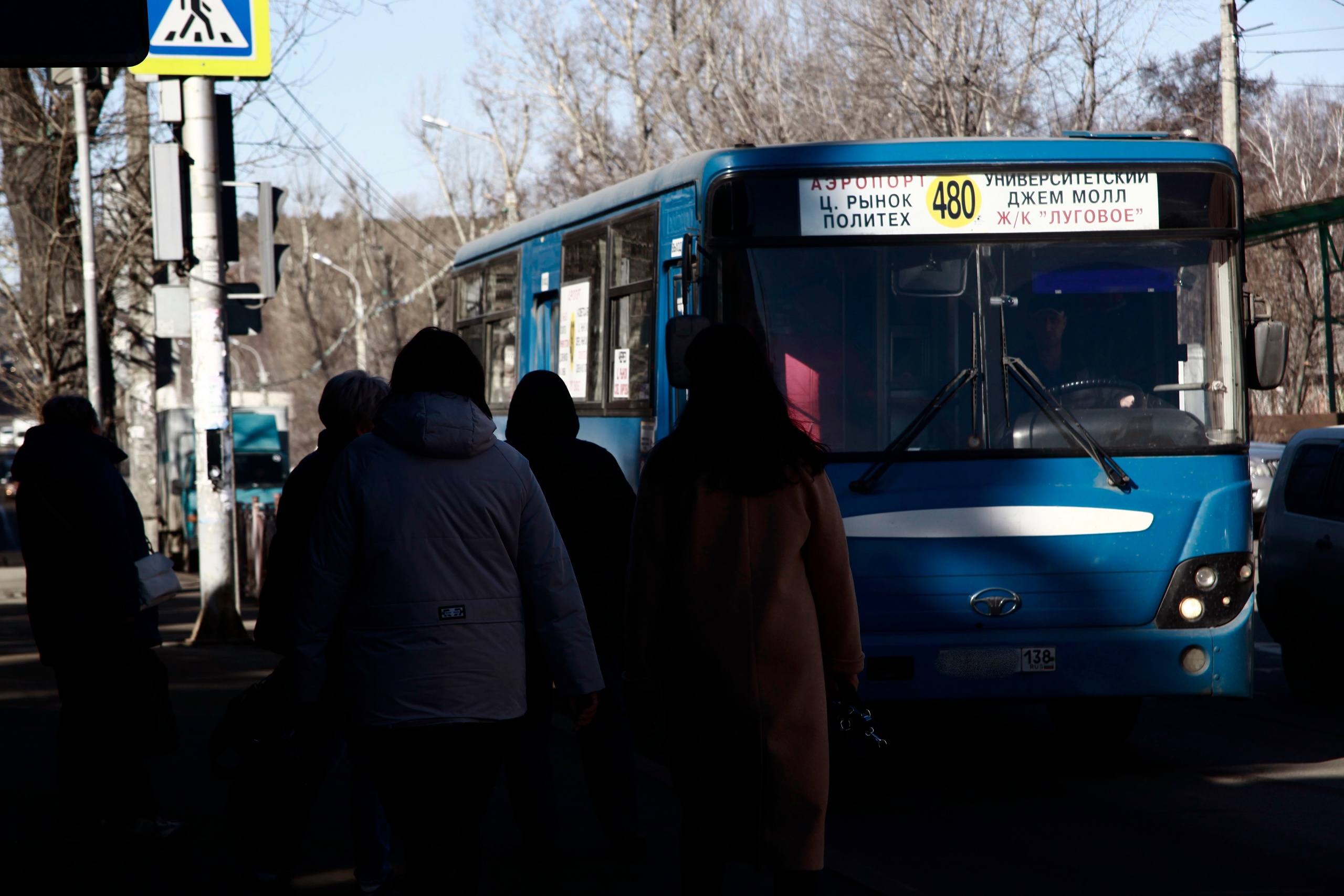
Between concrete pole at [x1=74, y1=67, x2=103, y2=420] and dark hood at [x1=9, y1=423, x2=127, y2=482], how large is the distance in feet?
51.2

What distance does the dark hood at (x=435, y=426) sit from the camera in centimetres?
402

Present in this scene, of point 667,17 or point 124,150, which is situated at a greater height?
point 667,17

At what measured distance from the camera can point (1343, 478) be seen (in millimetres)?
9969

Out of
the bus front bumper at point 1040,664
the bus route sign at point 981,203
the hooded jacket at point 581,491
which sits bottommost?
the bus front bumper at point 1040,664

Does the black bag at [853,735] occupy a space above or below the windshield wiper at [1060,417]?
below

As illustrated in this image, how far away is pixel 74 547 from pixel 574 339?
463 cm

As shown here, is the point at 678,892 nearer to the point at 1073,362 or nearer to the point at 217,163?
the point at 1073,362

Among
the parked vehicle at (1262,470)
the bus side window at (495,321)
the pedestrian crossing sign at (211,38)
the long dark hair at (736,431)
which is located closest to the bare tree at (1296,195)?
the parked vehicle at (1262,470)

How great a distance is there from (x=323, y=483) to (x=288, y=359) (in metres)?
66.8

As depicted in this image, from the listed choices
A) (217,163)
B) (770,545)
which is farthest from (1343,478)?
(217,163)

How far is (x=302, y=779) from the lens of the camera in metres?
4.96

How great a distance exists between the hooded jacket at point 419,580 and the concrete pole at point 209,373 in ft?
28.9

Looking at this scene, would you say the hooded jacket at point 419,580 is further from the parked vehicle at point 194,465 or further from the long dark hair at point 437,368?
the parked vehicle at point 194,465

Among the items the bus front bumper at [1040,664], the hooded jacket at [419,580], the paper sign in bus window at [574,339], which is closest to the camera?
the hooded jacket at [419,580]
